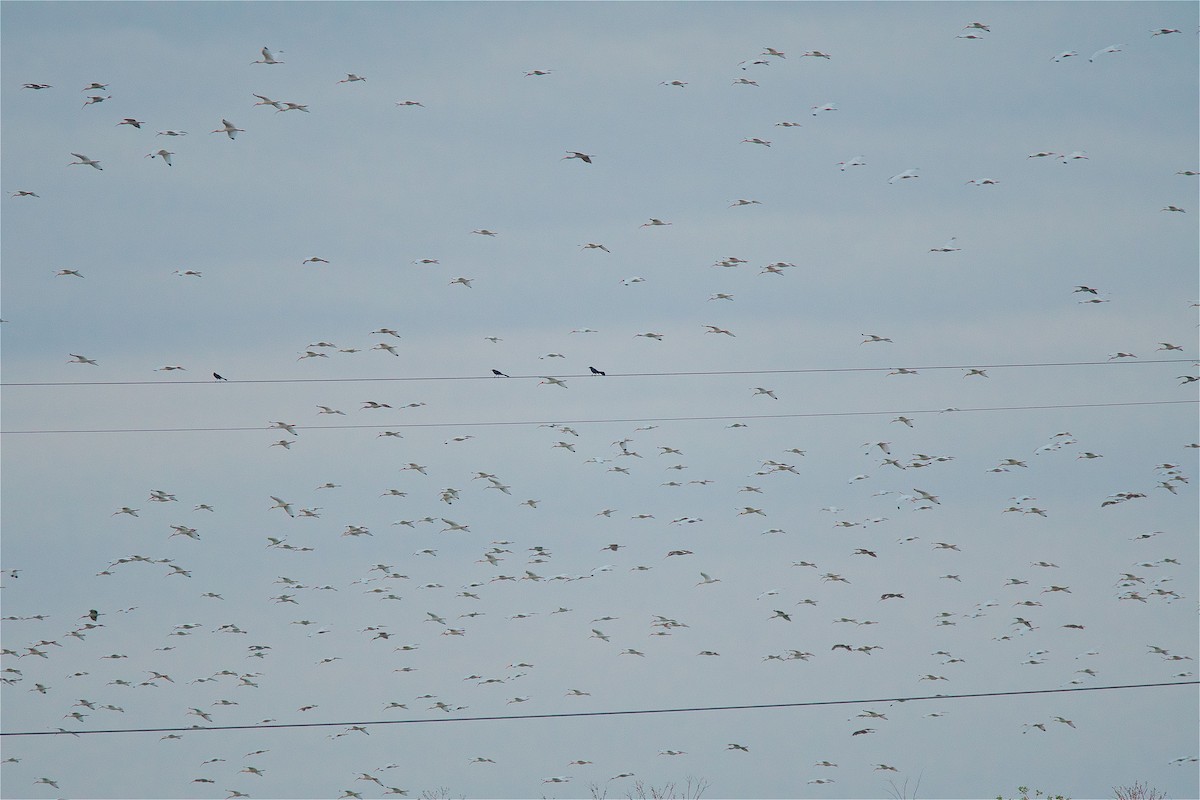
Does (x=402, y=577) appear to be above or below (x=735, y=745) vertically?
above

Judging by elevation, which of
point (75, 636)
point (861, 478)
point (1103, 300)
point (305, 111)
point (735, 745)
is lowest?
point (735, 745)

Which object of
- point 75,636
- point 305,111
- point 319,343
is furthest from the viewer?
point 75,636

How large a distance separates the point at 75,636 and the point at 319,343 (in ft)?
44.7

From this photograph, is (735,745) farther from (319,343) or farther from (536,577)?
(319,343)

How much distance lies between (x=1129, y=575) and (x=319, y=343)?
2932 cm

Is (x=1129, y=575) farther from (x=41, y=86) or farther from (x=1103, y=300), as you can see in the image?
(x=41, y=86)

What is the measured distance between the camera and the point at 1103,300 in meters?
60.8

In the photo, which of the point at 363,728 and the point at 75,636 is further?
the point at 363,728

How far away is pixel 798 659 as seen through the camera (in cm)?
7006

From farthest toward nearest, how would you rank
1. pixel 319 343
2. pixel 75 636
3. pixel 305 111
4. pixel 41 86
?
1. pixel 75 636
2. pixel 319 343
3. pixel 305 111
4. pixel 41 86

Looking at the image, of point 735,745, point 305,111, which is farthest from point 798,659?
point 305,111

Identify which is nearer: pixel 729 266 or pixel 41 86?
pixel 41 86

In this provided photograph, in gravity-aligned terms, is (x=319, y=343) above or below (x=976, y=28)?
below

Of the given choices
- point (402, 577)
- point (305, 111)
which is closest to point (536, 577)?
point (402, 577)
